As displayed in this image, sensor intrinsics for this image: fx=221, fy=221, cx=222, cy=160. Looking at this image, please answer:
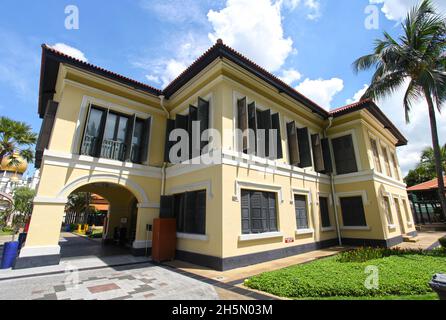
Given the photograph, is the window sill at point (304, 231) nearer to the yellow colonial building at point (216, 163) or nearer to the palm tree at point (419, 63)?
the yellow colonial building at point (216, 163)

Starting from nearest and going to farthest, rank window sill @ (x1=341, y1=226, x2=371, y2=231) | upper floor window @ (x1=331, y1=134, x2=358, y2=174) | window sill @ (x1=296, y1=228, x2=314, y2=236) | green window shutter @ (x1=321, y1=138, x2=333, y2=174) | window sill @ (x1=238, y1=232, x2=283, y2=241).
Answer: window sill @ (x1=238, y1=232, x2=283, y2=241), window sill @ (x1=296, y1=228, x2=314, y2=236), window sill @ (x1=341, y1=226, x2=371, y2=231), upper floor window @ (x1=331, y1=134, x2=358, y2=174), green window shutter @ (x1=321, y1=138, x2=333, y2=174)

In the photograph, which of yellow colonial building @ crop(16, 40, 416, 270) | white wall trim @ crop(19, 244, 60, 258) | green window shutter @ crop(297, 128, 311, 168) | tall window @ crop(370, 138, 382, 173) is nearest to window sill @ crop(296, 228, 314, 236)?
yellow colonial building @ crop(16, 40, 416, 270)

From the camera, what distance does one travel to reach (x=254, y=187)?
27.8 ft

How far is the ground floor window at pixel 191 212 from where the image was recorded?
8.26m

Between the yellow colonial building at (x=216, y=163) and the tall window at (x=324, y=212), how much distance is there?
0.19ft

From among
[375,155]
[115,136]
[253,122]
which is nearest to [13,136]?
[115,136]

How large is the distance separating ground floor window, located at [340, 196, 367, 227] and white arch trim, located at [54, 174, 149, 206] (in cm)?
1059

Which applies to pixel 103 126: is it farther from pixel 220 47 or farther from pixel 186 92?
pixel 220 47

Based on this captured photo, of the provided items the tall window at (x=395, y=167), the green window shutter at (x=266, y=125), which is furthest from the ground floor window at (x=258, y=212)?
the tall window at (x=395, y=167)

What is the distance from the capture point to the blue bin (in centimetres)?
688

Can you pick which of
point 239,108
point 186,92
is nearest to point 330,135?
point 239,108

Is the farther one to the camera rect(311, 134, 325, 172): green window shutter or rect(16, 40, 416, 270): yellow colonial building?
rect(311, 134, 325, 172): green window shutter

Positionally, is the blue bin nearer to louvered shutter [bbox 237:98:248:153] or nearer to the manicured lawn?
the manicured lawn

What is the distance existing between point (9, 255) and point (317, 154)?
13627 millimetres
